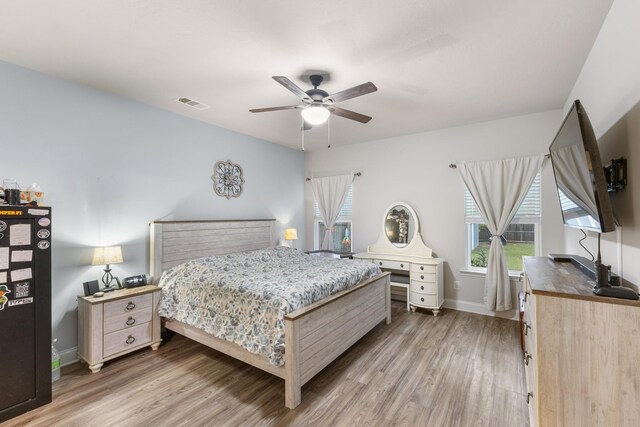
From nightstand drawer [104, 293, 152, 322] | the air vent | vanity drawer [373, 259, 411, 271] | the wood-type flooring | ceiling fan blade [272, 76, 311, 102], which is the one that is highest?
the air vent

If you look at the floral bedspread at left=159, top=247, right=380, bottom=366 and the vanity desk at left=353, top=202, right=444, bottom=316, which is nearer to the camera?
the floral bedspread at left=159, top=247, right=380, bottom=366

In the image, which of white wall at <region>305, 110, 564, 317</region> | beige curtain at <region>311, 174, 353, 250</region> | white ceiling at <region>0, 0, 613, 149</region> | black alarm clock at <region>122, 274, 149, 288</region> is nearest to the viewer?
white ceiling at <region>0, 0, 613, 149</region>

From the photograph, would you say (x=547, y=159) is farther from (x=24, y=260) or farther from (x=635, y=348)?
(x=24, y=260)

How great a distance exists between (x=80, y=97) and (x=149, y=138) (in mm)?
721

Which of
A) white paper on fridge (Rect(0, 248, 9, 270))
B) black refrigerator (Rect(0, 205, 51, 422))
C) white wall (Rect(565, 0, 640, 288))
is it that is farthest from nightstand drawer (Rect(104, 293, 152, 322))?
white wall (Rect(565, 0, 640, 288))

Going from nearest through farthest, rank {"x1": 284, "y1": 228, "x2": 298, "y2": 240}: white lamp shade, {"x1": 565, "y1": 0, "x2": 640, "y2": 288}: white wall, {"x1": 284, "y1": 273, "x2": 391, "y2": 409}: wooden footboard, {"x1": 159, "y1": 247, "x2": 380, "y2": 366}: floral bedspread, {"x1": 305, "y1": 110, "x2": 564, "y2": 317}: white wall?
1. {"x1": 565, "y1": 0, "x2": 640, "y2": 288}: white wall
2. {"x1": 284, "y1": 273, "x2": 391, "y2": 409}: wooden footboard
3. {"x1": 159, "y1": 247, "x2": 380, "y2": 366}: floral bedspread
4. {"x1": 305, "y1": 110, "x2": 564, "y2": 317}: white wall
5. {"x1": 284, "y1": 228, "x2": 298, "y2": 240}: white lamp shade

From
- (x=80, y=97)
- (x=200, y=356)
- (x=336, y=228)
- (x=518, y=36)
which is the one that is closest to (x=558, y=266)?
(x=518, y=36)

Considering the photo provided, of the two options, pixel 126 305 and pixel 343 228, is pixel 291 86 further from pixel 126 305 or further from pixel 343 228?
pixel 343 228

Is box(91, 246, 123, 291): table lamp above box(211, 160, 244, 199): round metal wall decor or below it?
below

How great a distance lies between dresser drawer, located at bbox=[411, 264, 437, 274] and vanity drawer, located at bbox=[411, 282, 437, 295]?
0.57ft

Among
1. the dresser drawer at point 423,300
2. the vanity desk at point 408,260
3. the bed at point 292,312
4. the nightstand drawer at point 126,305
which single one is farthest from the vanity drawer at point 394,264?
the nightstand drawer at point 126,305

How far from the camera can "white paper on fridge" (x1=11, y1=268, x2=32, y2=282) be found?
2.11m

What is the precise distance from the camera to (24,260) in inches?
84.7

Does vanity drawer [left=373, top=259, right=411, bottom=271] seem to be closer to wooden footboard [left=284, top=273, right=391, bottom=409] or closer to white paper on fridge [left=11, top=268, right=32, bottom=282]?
wooden footboard [left=284, top=273, right=391, bottom=409]
